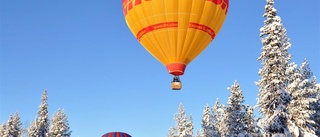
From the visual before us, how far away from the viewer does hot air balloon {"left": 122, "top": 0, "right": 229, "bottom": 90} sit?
28109 mm

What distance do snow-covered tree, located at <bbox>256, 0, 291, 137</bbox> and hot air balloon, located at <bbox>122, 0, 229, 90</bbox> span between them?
12.1ft

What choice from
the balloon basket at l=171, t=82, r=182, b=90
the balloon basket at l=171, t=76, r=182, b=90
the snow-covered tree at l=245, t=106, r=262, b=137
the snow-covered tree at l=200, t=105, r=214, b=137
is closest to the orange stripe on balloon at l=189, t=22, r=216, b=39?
the balloon basket at l=171, t=76, r=182, b=90

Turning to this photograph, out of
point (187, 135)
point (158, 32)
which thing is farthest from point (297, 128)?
point (187, 135)

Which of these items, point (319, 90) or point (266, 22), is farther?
point (319, 90)

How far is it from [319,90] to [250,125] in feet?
22.5

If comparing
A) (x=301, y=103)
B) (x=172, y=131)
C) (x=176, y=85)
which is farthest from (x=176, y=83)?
(x=172, y=131)

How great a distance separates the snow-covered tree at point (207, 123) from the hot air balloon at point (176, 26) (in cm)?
2365

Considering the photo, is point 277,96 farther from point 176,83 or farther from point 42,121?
point 42,121

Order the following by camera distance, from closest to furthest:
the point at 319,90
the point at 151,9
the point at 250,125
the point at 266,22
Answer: the point at 151,9 < the point at 266,22 < the point at 319,90 < the point at 250,125

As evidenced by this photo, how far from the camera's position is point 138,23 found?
29.5 m

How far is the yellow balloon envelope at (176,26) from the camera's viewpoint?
2812 cm

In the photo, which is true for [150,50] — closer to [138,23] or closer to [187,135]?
[138,23]

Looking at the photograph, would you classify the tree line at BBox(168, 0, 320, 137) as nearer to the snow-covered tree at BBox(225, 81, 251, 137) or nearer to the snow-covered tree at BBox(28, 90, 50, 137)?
the snow-covered tree at BBox(225, 81, 251, 137)

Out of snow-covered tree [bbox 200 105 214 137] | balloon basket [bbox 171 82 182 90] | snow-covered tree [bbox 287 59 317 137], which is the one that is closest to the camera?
balloon basket [bbox 171 82 182 90]
